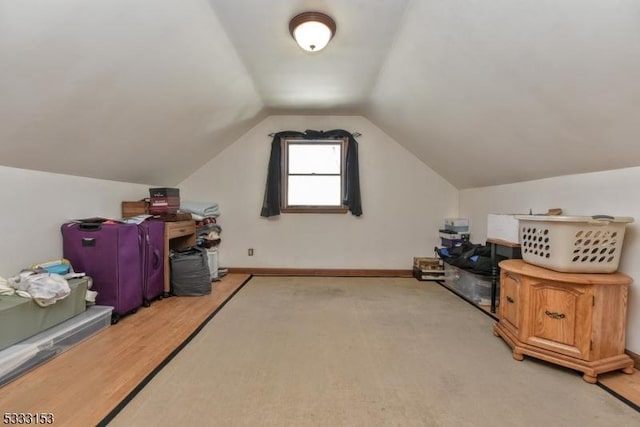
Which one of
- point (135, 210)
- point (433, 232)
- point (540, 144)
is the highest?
point (540, 144)

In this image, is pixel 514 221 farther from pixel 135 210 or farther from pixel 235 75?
pixel 135 210

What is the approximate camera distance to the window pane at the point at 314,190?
439cm

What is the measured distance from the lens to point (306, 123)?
170 inches

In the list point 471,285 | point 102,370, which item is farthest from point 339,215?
point 102,370

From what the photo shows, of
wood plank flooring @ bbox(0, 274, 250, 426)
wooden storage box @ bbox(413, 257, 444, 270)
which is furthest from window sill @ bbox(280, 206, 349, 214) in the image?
wood plank flooring @ bbox(0, 274, 250, 426)

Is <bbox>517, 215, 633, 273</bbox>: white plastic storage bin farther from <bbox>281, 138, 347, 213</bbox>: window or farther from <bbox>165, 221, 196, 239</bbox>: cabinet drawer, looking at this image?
<bbox>165, 221, 196, 239</bbox>: cabinet drawer

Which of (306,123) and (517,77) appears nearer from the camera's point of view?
(517,77)

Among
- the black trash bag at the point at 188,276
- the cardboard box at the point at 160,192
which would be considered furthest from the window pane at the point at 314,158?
the black trash bag at the point at 188,276

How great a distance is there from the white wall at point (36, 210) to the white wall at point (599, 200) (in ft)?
13.4

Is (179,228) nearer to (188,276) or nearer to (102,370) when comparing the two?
(188,276)

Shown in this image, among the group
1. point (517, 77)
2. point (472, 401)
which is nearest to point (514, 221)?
point (517, 77)

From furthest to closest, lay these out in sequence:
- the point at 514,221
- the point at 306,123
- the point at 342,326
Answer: the point at 306,123 < the point at 514,221 < the point at 342,326

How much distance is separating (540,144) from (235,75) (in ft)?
8.48

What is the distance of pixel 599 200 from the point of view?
213 centimetres
